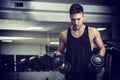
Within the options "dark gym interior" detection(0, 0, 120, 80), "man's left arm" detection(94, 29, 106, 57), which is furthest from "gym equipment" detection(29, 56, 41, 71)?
"man's left arm" detection(94, 29, 106, 57)

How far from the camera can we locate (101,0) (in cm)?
368

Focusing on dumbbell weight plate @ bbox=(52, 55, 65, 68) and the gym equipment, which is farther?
the gym equipment

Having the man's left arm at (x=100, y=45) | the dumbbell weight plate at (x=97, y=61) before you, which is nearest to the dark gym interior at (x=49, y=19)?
the man's left arm at (x=100, y=45)

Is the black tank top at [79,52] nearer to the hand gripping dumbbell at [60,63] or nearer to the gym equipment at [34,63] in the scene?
the hand gripping dumbbell at [60,63]

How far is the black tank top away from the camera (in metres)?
2.27

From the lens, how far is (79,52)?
2268 mm

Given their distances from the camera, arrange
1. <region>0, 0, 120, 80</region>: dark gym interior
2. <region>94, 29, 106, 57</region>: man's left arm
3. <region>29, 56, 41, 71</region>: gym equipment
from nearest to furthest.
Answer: <region>94, 29, 106, 57</region>: man's left arm, <region>0, 0, 120, 80</region>: dark gym interior, <region>29, 56, 41, 71</region>: gym equipment

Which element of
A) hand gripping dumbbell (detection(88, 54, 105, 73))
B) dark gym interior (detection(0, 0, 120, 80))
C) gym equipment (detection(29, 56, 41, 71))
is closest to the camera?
hand gripping dumbbell (detection(88, 54, 105, 73))

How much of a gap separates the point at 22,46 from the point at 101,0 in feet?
15.4

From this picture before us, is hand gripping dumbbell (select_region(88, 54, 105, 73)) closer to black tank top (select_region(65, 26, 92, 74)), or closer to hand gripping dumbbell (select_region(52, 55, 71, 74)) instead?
black tank top (select_region(65, 26, 92, 74))

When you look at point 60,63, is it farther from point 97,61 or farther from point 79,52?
point 97,61

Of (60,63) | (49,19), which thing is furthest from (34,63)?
(60,63)

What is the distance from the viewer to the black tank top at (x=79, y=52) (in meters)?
2.27

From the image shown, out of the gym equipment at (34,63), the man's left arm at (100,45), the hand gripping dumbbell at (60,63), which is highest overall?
the man's left arm at (100,45)
